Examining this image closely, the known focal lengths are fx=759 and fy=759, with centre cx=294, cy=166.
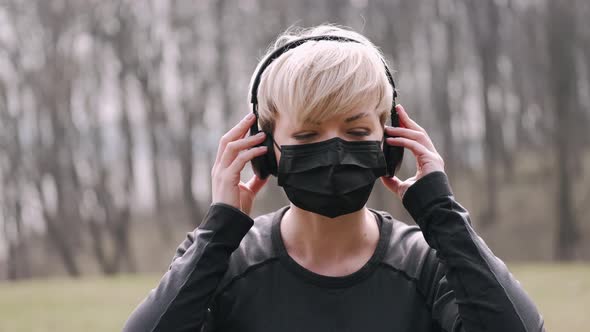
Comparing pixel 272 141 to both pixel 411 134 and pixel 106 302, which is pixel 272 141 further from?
pixel 106 302

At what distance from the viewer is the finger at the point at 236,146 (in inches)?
89.7

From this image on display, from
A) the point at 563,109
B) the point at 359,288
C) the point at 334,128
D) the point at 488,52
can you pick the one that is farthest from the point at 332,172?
the point at 488,52

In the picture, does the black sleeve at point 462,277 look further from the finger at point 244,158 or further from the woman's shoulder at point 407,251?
the finger at point 244,158

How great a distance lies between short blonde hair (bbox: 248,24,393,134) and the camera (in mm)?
2057

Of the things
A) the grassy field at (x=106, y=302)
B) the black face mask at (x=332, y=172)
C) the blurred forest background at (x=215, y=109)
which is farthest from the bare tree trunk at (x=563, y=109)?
the black face mask at (x=332, y=172)

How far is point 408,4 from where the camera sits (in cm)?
1962

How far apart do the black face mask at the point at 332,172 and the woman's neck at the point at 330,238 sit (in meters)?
0.05

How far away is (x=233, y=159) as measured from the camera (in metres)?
2.32

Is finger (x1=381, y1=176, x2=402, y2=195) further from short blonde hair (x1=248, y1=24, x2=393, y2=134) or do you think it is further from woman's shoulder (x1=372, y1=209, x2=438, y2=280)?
short blonde hair (x1=248, y1=24, x2=393, y2=134)

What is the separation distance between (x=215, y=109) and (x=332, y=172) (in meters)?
19.0

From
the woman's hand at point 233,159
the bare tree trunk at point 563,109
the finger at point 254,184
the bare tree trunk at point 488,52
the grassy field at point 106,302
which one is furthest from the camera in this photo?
the bare tree trunk at point 488,52

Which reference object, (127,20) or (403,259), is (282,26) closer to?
(127,20)

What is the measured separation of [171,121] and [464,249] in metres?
19.5

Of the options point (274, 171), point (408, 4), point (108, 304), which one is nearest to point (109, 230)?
point (408, 4)
